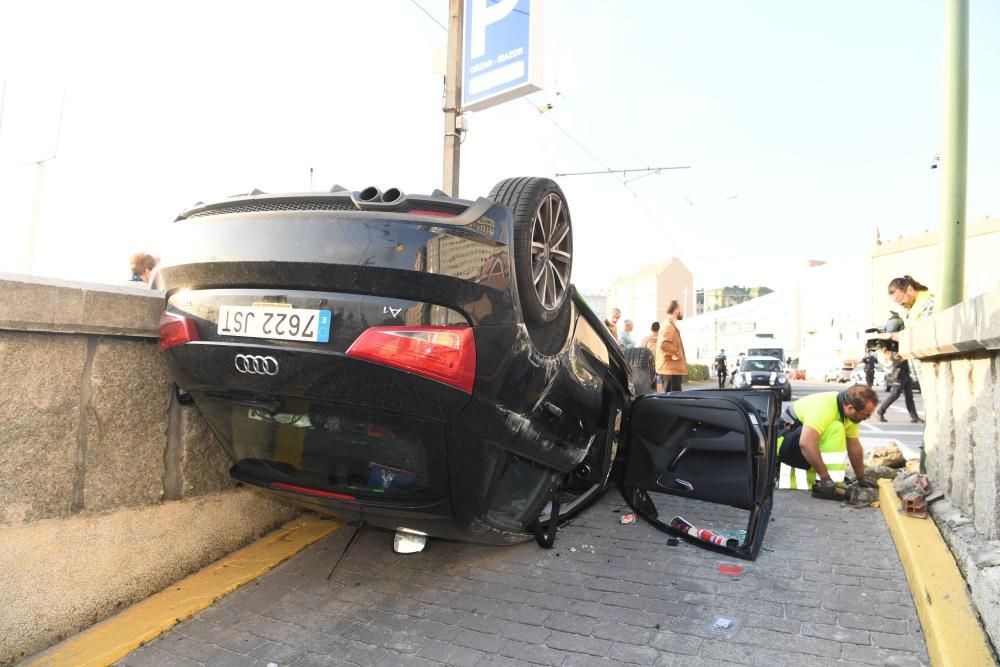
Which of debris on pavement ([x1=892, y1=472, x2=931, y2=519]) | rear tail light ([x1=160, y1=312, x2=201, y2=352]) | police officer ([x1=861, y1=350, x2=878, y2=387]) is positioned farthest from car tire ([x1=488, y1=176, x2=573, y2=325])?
police officer ([x1=861, y1=350, x2=878, y2=387])

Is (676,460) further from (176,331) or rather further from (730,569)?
(176,331)

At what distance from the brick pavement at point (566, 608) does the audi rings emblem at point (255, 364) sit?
1087 mm

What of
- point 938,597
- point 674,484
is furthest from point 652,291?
point 938,597

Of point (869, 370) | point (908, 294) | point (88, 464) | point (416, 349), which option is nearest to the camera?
point (416, 349)

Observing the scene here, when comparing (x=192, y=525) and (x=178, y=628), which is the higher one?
(x=192, y=525)

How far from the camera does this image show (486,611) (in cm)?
260

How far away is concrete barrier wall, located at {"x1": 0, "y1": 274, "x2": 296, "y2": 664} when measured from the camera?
2.27 m

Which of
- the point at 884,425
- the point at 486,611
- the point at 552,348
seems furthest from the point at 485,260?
the point at 884,425

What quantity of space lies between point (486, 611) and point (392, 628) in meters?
0.39

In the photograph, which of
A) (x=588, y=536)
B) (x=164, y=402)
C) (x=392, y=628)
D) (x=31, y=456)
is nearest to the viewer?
(x=31, y=456)

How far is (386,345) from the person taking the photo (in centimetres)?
195

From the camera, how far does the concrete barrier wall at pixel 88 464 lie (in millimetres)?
2266

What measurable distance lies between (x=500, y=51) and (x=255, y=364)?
577cm

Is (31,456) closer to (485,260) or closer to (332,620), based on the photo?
(332,620)
